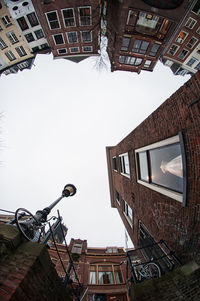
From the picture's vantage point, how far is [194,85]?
292cm

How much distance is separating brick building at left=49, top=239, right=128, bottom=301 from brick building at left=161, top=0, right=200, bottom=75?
93.3ft

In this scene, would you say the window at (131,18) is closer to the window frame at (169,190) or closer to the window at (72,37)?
the window at (72,37)

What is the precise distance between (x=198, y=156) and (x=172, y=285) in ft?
8.81

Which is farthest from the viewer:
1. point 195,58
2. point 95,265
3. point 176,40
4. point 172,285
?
point 195,58

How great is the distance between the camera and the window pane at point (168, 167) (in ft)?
12.0

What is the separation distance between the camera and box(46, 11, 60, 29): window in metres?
16.7

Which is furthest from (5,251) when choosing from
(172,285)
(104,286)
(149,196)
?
(104,286)

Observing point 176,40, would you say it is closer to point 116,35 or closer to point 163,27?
point 163,27

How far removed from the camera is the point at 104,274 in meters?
13.3

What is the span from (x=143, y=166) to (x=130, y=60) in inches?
831

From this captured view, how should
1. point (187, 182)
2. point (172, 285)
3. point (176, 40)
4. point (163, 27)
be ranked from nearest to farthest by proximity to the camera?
point (172, 285), point (187, 182), point (163, 27), point (176, 40)

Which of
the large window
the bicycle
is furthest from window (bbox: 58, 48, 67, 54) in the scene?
the large window

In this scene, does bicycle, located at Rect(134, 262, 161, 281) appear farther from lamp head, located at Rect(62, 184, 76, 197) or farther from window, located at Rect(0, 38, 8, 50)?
window, located at Rect(0, 38, 8, 50)

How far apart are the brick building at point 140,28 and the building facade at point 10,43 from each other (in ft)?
45.1
